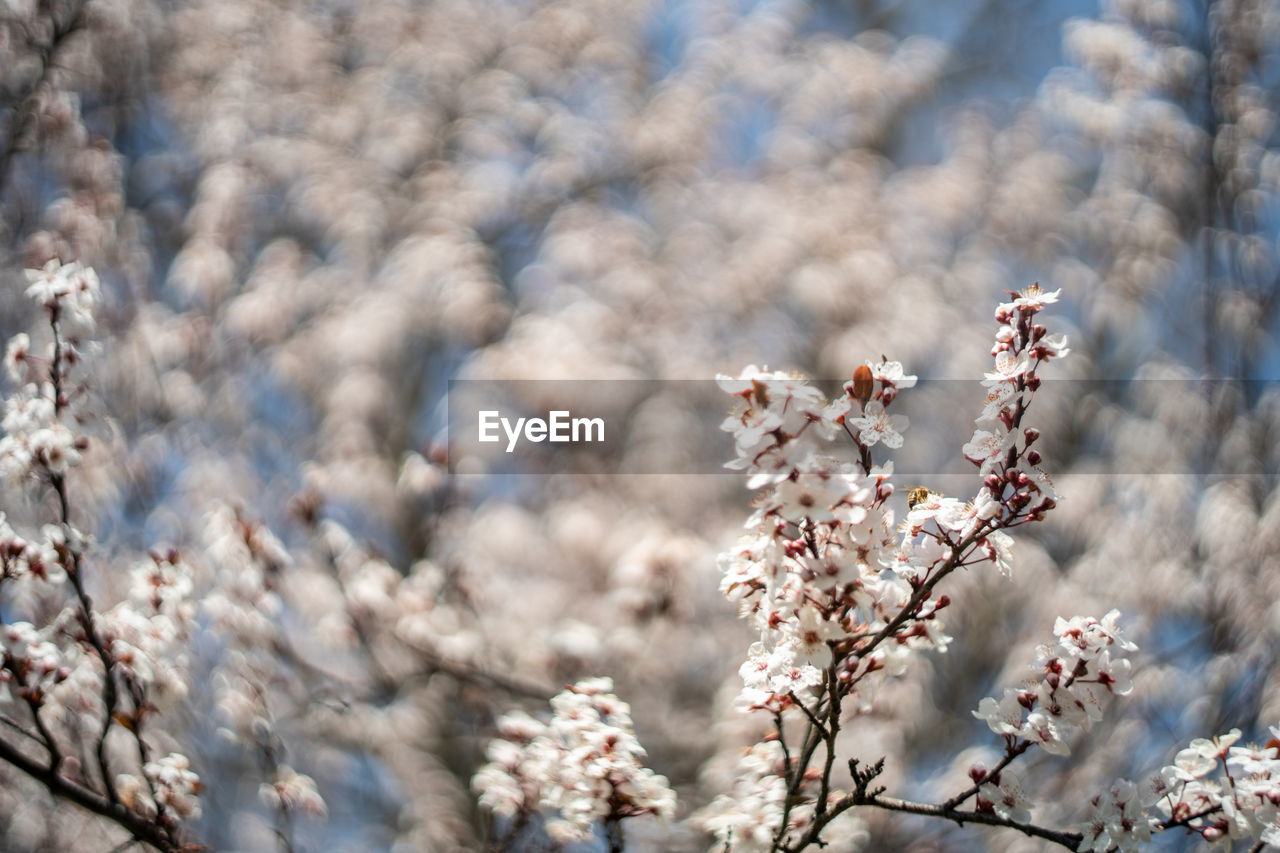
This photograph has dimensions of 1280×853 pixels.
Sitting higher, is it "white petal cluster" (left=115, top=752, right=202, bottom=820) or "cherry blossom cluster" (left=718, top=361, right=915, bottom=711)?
"cherry blossom cluster" (left=718, top=361, right=915, bottom=711)

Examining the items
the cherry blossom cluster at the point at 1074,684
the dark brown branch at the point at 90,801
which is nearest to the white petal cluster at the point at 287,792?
the dark brown branch at the point at 90,801

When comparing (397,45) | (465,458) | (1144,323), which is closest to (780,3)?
(397,45)

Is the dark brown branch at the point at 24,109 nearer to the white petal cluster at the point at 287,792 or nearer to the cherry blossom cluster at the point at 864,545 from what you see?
the white petal cluster at the point at 287,792

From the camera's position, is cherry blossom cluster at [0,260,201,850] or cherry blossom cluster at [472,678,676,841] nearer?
cherry blossom cluster at [472,678,676,841]

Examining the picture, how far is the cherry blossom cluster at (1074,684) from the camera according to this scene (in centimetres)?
151

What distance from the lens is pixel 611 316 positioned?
16.9 feet

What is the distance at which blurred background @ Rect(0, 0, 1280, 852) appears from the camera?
12.6ft

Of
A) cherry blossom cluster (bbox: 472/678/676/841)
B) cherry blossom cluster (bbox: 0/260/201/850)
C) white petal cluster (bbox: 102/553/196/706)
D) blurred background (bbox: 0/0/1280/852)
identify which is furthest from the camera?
blurred background (bbox: 0/0/1280/852)

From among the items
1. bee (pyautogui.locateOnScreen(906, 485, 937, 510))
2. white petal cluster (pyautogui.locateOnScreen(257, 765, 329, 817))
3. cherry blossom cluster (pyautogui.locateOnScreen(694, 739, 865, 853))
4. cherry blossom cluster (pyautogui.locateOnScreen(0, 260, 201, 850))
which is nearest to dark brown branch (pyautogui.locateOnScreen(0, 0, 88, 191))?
cherry blossom cluster (pyautogui.locateOnScreen(0, 260, 201, 850))

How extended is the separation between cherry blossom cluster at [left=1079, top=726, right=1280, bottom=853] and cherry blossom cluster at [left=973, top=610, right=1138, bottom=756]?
0.45 feet

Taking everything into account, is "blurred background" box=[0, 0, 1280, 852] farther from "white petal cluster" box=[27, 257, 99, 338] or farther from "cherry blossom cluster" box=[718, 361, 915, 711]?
"cherry blossom cluster" box=[718, 361, 915, 711]

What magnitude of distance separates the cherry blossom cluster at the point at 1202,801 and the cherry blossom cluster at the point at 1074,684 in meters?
0.14

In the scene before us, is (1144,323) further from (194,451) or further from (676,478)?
(194,451)

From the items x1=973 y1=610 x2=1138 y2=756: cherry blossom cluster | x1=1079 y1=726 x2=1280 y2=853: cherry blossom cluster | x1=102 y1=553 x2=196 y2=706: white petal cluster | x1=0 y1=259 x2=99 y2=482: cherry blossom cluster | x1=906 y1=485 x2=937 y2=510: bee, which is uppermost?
x1=0 y1=259 x2=99 y2=482: cherry blossom cluster
